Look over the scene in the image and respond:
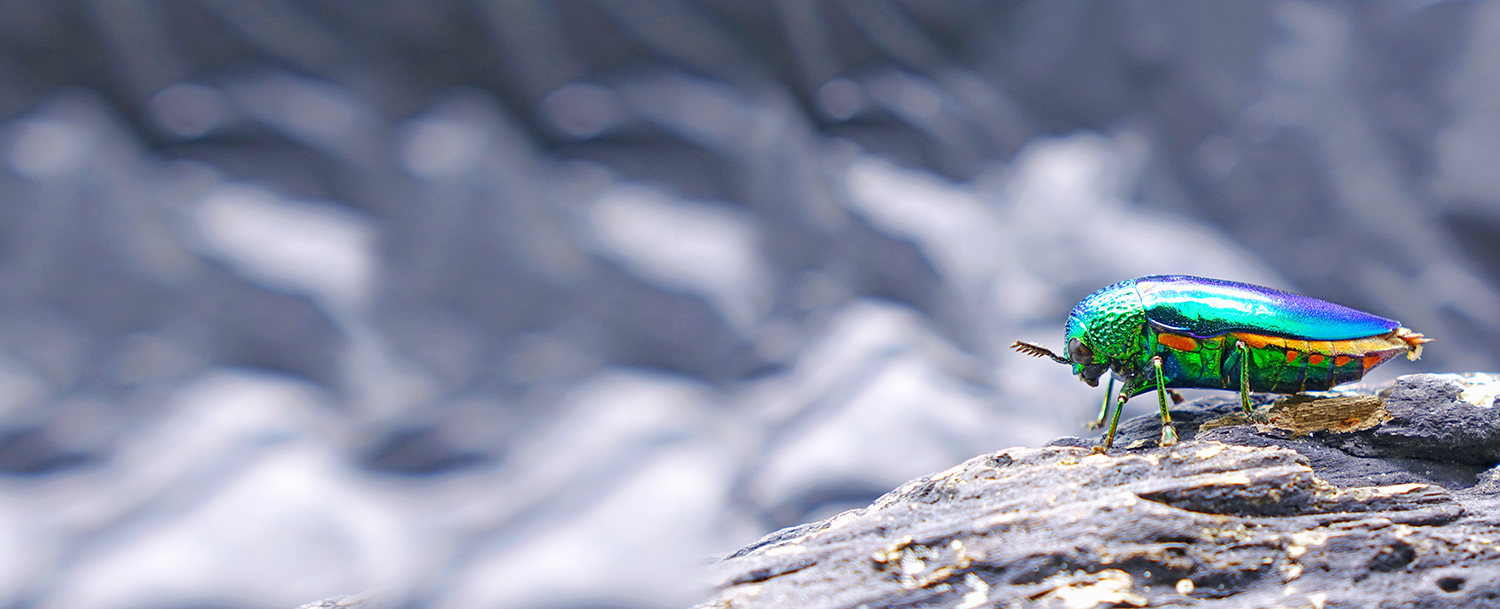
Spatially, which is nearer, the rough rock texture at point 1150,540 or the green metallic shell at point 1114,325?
the rough rock texture at point 1150,540

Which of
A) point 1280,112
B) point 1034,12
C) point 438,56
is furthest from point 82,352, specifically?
point 1280,112

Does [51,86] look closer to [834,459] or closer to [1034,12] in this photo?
[834,459]

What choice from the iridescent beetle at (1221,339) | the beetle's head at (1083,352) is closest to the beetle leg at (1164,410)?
the iridescent beetle at (1221,339)

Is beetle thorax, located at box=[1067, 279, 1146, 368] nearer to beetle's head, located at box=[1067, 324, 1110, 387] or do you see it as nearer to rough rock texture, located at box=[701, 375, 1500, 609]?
beetle's head, located at box=[1067, 324, 1110, 387]

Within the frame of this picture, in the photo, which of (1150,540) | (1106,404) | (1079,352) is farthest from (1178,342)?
(1150,540)

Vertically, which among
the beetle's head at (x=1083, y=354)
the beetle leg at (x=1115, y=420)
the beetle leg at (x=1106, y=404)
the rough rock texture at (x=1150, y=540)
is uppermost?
the beetle's head at (x=1083, y=354)

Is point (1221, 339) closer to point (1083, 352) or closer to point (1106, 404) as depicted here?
point (1083, 352)

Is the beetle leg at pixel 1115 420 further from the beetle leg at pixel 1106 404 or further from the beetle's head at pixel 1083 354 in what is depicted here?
the beetle leg at pixel 1106 404
